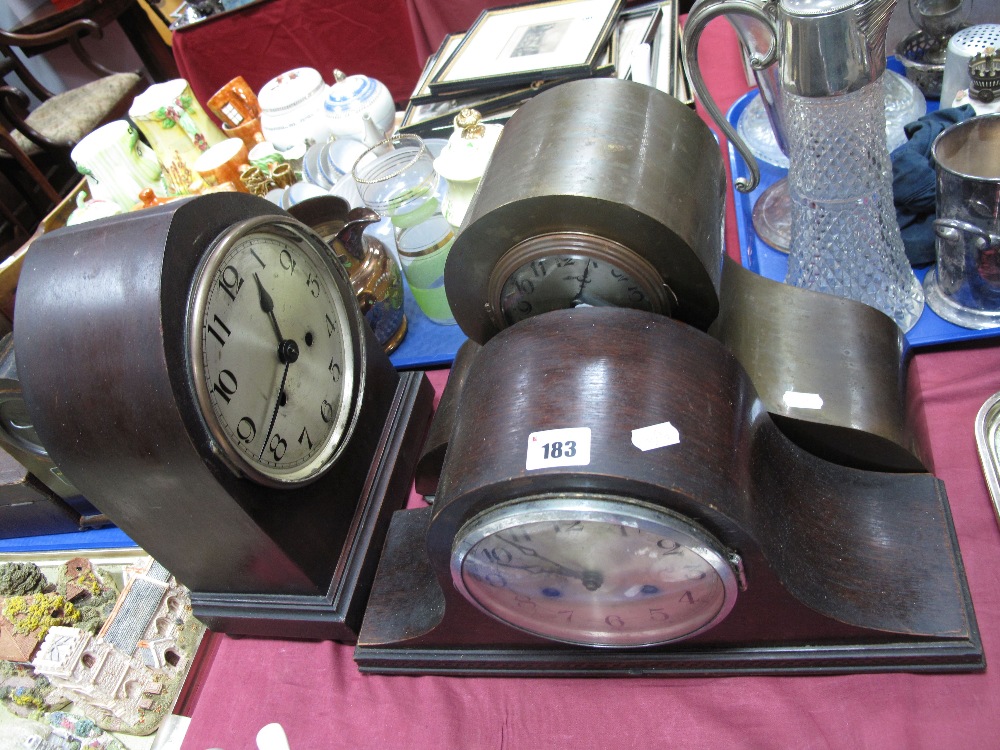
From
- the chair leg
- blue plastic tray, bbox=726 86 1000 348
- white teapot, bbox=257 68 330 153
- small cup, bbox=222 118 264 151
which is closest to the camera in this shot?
blue plastic tray, bbox=726 86 1000 348

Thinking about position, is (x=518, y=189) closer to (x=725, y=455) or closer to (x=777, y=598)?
(x=725, y=455)

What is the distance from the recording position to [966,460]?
0.83m

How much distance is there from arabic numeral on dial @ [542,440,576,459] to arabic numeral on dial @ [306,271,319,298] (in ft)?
1.38

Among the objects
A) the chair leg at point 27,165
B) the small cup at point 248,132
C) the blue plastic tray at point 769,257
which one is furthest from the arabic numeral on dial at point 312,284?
the chair leg at point 27,165

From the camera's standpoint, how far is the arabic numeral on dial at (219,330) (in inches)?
27.7

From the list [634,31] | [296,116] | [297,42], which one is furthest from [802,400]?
[297,42]

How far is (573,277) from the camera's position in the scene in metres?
0.73

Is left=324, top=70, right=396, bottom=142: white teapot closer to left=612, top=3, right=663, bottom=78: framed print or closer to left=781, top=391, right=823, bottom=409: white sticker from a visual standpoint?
left=612, top=3, right=663, bottom=78: framed print

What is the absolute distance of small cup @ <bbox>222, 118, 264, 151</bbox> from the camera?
1612 millimetres

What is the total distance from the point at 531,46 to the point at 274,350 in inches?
38.0

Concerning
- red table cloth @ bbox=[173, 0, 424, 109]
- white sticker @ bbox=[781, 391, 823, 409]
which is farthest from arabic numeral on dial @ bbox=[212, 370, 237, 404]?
red table cloth @ bbox=[173, 0, 424, 109]

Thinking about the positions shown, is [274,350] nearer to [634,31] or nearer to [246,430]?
[246,430]

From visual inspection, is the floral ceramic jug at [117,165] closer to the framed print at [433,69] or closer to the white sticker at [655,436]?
the framed print at [433,69]

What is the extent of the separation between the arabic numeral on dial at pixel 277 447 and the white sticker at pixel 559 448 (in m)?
0.32
